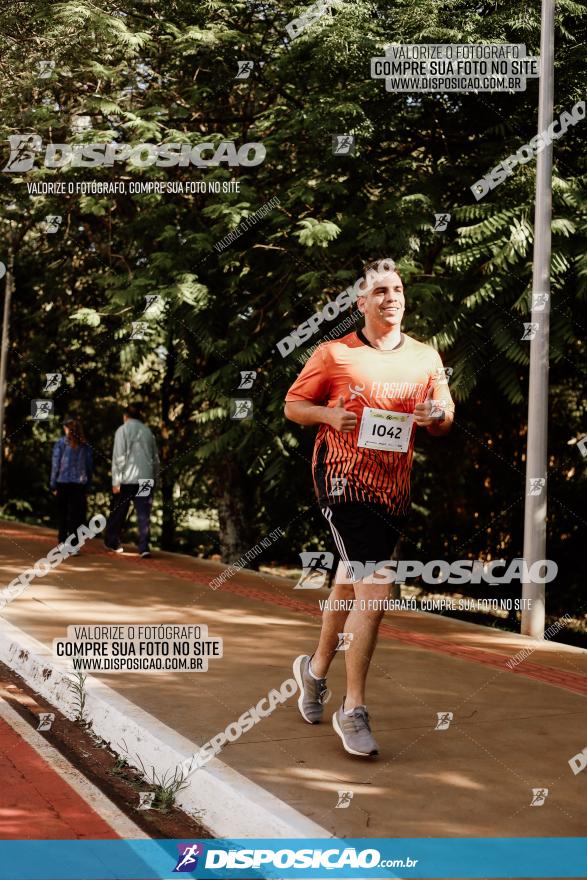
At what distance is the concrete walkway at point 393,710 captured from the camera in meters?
4.27

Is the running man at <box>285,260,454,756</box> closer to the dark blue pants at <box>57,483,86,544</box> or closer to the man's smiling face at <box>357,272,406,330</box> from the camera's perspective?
the man's smiling face at <box>357,272,406,330</box>

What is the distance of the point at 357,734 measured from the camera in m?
4.89

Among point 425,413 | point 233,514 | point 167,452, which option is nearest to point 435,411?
point 425,413

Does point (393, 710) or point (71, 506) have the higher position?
point (71, 506)

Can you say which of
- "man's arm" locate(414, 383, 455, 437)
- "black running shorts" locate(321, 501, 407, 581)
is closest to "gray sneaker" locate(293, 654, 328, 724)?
"black running shorts" locate(321, 501, 407, 581)

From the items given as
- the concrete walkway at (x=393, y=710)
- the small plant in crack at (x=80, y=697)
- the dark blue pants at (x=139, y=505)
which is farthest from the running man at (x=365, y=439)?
the dark blue pants at (x=139, y=505)

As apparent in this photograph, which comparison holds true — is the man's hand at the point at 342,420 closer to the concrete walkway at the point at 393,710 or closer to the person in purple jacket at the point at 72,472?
the concrete walkway at the point at 393,710

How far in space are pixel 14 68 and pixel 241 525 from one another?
23.7 ft

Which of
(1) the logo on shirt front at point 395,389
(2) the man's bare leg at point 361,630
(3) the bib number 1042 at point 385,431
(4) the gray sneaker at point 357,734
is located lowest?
(4) the gray sneaker at point 357,734

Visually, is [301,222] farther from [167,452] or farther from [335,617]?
[167,452]

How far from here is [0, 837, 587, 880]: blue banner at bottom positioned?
12.2 ft

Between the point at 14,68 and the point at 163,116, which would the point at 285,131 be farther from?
the point at 14,68

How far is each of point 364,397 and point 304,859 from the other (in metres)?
2.28

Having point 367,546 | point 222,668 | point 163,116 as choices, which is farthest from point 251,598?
point 163,116
